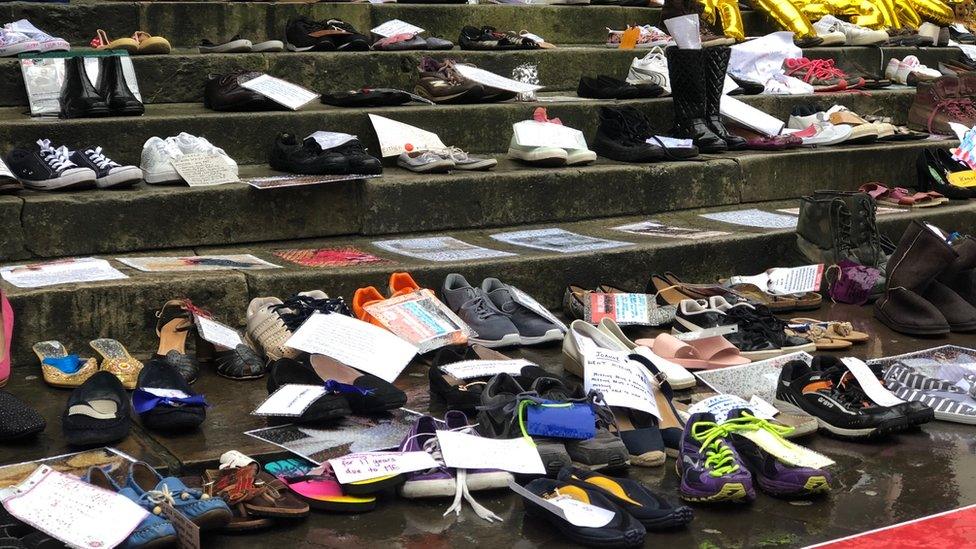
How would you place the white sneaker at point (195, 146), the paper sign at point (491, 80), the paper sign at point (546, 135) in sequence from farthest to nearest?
the paper sign at point (491, 80) < the paper sign at point (546, 135) < the white sneaker at point (195, 146)

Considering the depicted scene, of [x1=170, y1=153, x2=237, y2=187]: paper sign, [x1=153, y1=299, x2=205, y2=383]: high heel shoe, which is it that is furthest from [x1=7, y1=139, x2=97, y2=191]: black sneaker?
[x1=153, y1=299, x2=205, y2=383]: high heel shoe

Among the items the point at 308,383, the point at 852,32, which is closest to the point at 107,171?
the point at 308,383

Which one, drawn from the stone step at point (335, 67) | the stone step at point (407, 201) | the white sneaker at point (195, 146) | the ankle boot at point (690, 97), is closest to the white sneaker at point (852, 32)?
the stone step at point (407, 201)

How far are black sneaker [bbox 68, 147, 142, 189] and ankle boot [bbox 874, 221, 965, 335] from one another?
304 centimetres

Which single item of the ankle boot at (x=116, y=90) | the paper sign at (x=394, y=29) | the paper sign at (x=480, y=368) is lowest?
the paper sign at (x=480, y=368)

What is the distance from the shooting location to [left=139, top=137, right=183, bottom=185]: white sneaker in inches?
186

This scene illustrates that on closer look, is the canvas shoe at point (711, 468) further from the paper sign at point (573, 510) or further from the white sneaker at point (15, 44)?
the white sneaker at point (15, 44)

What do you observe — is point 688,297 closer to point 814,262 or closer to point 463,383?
point 814,262

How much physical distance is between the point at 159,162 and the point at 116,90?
58cm

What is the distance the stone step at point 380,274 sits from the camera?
12.9 ft

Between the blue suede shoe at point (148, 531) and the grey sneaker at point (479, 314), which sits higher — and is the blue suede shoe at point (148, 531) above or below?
above

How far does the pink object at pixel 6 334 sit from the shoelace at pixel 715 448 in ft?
6.79

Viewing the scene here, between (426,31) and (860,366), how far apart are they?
12.5 ft

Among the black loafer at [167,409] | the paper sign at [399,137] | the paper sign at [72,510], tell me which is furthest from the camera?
the paper sign at [399,137]
